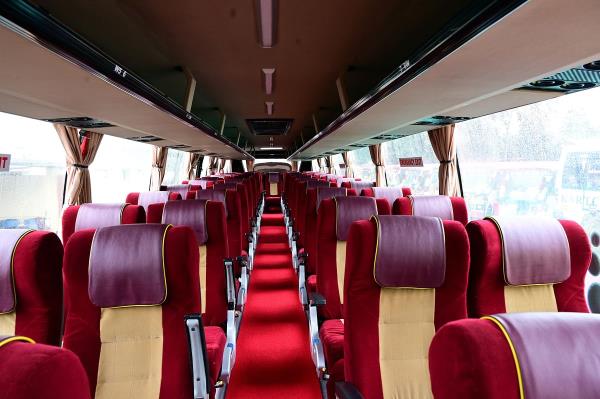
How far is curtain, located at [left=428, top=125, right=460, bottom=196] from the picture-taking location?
641 centimetres

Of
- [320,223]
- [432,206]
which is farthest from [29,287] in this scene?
[432,206]

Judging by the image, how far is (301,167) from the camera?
28.4 metres

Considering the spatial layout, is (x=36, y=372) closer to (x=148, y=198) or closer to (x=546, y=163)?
(x=546, y=163)

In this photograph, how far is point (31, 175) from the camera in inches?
185

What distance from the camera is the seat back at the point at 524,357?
72 cm

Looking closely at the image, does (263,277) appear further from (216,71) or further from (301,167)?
(301,167)

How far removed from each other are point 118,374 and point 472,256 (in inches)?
78.5

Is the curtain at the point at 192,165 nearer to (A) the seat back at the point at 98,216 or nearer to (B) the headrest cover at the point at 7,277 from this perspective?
(A) the seat back at the point at 98,216

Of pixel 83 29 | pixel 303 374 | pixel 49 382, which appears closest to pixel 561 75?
pixel 303 374

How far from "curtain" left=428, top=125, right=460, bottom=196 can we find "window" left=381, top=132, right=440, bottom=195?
406 mm

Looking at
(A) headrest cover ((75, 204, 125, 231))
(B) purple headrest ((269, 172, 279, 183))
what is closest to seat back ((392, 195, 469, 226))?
(A) headrest cover ((75, 204, 125, 231))

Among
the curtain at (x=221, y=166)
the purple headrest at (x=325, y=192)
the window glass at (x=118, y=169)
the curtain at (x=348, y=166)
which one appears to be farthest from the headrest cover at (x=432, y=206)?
the curtain at (x=221, y=166)

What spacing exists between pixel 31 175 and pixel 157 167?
569 cm

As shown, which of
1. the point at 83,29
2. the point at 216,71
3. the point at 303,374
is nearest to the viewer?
the point at 303,374
